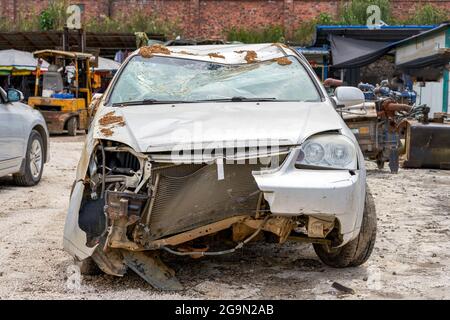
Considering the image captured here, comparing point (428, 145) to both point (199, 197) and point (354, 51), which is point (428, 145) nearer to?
point (199, 197)

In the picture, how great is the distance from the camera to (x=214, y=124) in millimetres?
4676

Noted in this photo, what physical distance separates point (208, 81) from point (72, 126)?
15.1m

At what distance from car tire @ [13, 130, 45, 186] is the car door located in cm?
26

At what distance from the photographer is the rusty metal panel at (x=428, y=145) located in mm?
11250

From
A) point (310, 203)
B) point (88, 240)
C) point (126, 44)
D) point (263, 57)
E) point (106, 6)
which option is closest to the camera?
point (310, 203)

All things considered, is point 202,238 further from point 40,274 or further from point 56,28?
point 56,28

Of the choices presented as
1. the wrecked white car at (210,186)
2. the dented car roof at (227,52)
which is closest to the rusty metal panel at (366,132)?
the dented car roof at (227,52)

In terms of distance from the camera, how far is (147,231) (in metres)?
4.54

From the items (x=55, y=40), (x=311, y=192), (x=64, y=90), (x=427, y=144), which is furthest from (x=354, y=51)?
(x=311, y=192)

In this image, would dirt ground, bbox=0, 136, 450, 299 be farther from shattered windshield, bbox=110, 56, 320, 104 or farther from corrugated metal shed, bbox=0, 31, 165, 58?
corrugated metal shed, bbox=0, 31, 165, 58

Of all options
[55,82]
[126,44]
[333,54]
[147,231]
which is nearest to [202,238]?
[147,231]

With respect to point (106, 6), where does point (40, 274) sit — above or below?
below

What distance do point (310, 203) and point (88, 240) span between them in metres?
1.49

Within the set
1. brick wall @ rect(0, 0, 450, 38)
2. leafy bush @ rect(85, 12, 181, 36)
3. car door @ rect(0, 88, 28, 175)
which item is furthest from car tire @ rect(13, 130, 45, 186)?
brick wall @ rect(0, 0, 450, 38)
